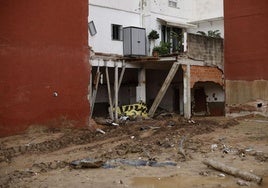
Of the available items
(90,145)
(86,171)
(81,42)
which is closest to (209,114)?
(81,42)

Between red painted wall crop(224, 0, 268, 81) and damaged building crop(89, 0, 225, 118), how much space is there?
244 cm

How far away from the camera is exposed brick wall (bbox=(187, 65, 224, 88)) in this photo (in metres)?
→ 22.1

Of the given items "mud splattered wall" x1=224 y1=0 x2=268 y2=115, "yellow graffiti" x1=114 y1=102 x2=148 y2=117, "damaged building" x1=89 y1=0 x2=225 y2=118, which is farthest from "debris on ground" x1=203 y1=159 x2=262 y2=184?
"yellow graffiti" x1=114 y1=102 x2=148 y2=117

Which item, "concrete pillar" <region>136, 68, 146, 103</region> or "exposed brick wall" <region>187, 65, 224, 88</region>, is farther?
"concrete pillar" <region>136, 68, 146, 103</region>

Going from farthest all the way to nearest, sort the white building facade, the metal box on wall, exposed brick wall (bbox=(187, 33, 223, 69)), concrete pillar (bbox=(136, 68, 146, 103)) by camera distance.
Answer: concrete pillar (bbox=(136, 68, 146, 103)) → the metal box on wall → the white building facade → exposed brick wall (bbox=(187, 33, 223, 69))

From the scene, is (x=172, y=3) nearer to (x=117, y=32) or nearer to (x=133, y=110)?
(x=117, y=32)

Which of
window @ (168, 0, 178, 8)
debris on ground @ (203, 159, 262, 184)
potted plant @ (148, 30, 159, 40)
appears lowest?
debris on ground @ (203, 159, 262, 184)

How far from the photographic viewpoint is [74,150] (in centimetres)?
1305

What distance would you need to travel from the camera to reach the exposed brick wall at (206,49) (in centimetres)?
2198

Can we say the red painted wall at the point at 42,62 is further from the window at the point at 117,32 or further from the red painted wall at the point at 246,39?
the red painted wall at the point at 246,39

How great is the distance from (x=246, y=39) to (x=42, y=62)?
9.56 metres

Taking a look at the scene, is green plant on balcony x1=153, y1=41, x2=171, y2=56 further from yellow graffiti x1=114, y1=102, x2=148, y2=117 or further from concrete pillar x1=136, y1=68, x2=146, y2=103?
yellow graffiti x1=114, y1=102, x2=148, y2=117

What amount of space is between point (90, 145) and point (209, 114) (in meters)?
12.4

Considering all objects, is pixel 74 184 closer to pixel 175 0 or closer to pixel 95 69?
pixel 95 69
